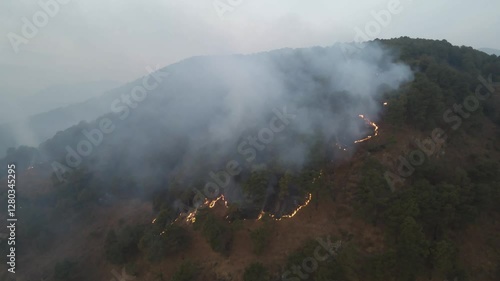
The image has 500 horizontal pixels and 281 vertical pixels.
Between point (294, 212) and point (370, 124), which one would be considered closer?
point (294, 212)

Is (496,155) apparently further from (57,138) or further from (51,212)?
(57,138)

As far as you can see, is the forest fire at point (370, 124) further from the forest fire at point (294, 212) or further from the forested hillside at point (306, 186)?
the forest fire at point (294, 212)

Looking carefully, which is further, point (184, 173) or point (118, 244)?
point (184, 173)

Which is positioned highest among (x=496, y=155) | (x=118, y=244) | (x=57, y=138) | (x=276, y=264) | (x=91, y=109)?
(x=91, y=109)

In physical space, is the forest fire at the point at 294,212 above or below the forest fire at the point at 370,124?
below

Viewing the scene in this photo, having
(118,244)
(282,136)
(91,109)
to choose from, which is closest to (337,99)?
(282,136)

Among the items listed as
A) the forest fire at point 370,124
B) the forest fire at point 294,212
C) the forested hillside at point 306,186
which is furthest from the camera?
the forest fire at point 370,124

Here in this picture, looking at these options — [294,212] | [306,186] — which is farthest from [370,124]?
[294,212]

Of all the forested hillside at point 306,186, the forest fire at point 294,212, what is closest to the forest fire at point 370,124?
the forested hillside at point 306,186

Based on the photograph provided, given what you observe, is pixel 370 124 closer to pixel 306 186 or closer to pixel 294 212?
pixel 306 186

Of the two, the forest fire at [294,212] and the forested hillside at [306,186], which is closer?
the forested hillside at [306,186]

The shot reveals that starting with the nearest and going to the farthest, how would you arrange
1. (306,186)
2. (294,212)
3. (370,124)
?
(306,186) → (294,212) → (370,124)
